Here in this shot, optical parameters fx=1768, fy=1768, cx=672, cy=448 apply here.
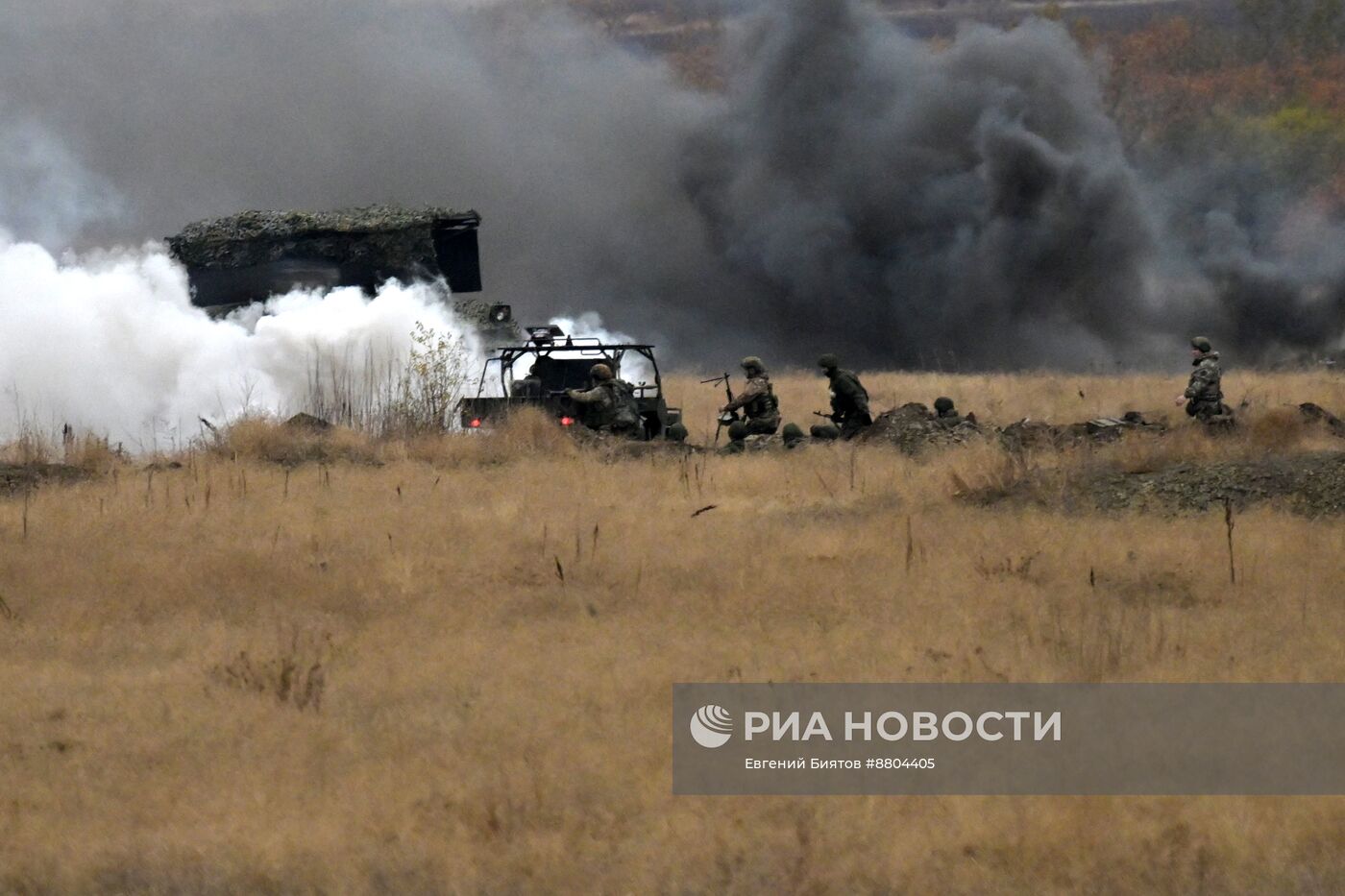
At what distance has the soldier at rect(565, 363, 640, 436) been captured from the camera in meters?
18.4

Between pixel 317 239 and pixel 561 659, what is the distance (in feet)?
61.5

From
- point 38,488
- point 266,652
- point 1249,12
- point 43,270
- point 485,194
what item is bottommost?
point 266,652

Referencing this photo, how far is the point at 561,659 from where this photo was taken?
28.8 feet

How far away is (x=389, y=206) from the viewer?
90.5ft

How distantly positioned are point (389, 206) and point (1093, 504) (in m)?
16.8

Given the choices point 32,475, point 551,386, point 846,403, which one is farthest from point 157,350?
point 846,403

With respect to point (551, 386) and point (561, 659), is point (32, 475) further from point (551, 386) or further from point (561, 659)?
point (561, 659)

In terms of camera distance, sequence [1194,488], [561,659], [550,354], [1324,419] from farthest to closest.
A: [550,354] → [1324,419] → [1194,488] → [561,659]

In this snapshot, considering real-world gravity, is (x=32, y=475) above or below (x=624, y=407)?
below

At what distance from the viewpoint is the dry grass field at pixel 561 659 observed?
6219mm

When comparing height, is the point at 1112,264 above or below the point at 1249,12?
below

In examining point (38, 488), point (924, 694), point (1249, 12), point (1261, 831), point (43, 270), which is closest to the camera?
point (1261, 831)

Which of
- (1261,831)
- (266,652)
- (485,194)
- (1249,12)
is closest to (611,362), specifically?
(266,652)

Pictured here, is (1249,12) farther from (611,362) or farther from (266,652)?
(266,652)
